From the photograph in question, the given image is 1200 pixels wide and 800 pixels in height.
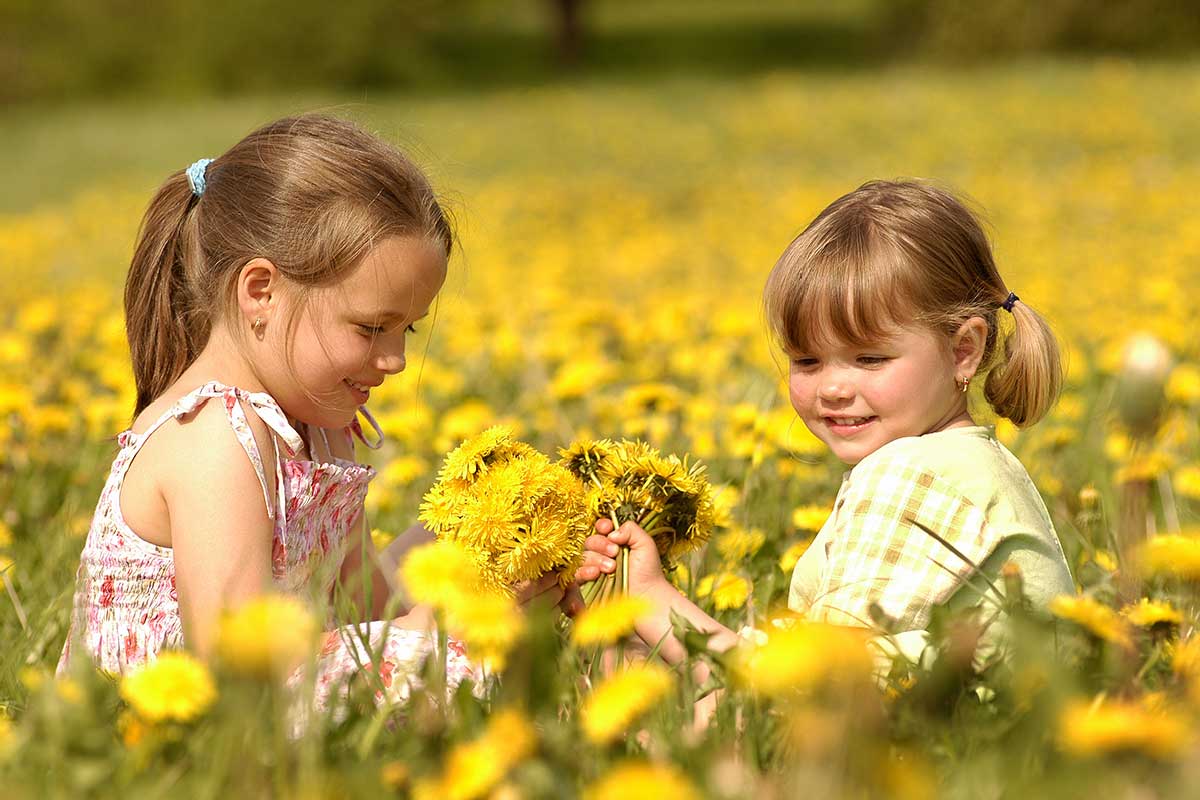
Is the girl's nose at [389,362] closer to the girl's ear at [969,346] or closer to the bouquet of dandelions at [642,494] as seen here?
the bouquet of dandelions at [642,494]

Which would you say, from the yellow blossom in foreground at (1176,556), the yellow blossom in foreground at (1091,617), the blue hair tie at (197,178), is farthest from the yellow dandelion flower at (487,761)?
the blue hair tie at (197,178)

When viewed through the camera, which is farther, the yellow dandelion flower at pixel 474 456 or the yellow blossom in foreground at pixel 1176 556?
the yellow dandelion flower at pixel 474 456

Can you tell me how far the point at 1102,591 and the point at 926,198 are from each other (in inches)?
25.2

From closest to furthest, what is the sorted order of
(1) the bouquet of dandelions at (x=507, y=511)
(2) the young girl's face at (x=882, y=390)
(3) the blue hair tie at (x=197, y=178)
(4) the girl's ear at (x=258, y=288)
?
(1) the bouquet of dandelions at (x=507, y=511) < (2) the young girl's face at (x=882, y=390) < (4) the girl's ear at (x=258, y=288) < (3) the blue hair tie at (x=197, y=178)

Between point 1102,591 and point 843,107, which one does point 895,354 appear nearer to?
point 1102,591

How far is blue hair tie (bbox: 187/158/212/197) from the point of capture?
7.03 feet

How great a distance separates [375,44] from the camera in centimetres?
2569

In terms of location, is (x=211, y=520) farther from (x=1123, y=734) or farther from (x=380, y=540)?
(x=1123, y=734)

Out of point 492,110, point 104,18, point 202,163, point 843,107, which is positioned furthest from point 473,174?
point 104,18

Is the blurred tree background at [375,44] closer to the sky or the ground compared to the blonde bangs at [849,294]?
closer to the sky

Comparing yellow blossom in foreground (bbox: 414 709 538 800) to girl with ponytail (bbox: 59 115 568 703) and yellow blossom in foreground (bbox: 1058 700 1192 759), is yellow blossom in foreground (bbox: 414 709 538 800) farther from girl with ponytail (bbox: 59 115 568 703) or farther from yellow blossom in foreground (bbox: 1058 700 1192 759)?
girl with ponytail (bbox: 59 115 568 703)

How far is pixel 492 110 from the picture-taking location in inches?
689

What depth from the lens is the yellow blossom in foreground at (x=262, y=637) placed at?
1142 mm

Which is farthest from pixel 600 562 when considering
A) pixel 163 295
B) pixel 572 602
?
pixel 163 295
